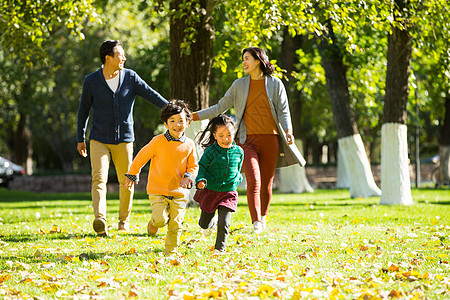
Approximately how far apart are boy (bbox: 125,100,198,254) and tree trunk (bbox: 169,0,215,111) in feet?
17.5

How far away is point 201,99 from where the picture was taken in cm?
1154

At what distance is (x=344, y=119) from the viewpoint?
624 inches

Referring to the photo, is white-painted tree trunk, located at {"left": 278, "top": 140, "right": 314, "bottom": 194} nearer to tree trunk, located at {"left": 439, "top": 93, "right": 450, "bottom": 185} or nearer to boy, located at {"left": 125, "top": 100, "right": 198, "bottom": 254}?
tree trunk, located at {"left": 439, "top": 93, "right": 450, "bottom": 185}

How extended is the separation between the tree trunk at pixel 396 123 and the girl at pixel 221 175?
7396mm

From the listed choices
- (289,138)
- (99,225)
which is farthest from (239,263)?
(99,225)

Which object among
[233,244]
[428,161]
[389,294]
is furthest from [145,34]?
[389,294]

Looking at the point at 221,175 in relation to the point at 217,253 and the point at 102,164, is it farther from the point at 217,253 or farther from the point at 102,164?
the point at 102,164

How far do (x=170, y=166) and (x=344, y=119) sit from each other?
10.6 meters

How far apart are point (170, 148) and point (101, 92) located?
1.89m

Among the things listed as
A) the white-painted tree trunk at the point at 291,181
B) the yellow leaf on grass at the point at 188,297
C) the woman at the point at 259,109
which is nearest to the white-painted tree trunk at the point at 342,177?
the white-painted tree trunk at the point at 291,181

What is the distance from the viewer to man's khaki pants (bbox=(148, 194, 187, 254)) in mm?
5883

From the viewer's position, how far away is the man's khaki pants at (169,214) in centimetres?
588

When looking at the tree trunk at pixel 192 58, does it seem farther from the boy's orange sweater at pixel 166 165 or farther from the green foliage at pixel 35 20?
the boy's orange sweater at pixel 166 165

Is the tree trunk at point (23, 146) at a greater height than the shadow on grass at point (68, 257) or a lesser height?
greater
